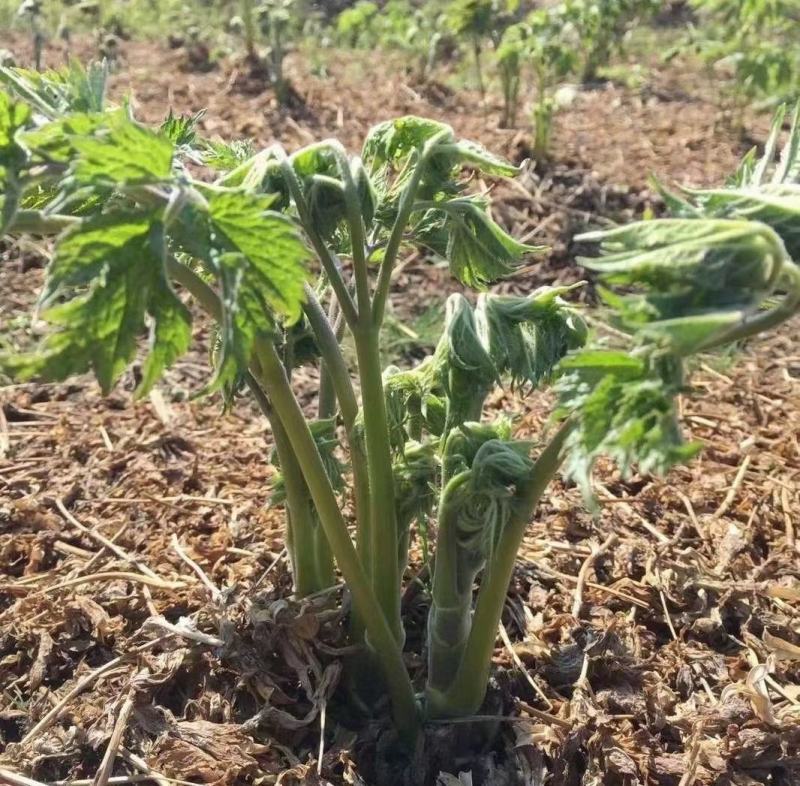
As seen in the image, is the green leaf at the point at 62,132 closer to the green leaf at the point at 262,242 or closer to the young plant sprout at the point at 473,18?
the green leaf at the point at 262,242

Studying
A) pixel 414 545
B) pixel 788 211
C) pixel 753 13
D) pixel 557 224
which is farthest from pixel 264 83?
pixel 788 211

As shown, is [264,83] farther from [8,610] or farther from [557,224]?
[8,610]

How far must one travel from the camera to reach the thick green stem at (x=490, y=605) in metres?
1.28

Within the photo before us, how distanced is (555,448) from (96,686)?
1062 millimetres

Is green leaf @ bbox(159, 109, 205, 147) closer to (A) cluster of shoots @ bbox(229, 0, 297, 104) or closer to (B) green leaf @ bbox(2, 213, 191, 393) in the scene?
(B) green leaf @ bbox(2, 213, 191, 393)

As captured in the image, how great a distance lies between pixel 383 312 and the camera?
1295 millimetres

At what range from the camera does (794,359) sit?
3.14 meters

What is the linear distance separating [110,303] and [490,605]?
73 centimetres

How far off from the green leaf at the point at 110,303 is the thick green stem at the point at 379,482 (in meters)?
0.32

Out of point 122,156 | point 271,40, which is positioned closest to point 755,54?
point 271,40

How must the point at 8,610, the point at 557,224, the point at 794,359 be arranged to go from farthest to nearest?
1. the point at 557,224
2. the point at 794,359
3. the point at 8,610

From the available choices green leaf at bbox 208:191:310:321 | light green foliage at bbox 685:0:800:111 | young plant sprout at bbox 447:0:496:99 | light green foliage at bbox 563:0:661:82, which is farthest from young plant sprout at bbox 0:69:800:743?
light green foliage at bbox 563:0:661:82

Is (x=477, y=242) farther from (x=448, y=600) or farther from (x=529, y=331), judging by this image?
(x=448, y=600)

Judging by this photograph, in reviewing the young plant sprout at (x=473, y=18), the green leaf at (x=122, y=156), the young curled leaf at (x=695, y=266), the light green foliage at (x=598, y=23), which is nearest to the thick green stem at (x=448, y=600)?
the young curled leaf at (x=695, y=266)
